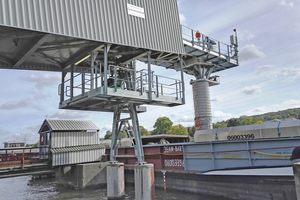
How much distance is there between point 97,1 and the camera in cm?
1259

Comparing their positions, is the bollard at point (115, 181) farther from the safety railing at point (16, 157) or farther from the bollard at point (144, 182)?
the safety railing at point (16, 157)

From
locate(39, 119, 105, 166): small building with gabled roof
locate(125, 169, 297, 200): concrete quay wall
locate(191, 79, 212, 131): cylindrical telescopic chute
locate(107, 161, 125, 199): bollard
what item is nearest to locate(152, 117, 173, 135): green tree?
locate(191, 79, 212, 131): cylindrical telescopic chute

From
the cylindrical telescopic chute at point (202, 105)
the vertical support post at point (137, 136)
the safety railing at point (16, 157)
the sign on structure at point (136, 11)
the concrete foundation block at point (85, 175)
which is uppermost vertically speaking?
the sign on structure at point (136, 11)

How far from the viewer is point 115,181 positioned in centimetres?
1473

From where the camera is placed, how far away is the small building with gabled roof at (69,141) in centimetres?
1811

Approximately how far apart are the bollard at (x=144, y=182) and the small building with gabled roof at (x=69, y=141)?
295 inches

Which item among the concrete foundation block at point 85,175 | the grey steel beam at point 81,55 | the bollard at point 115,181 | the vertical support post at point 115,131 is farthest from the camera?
the concrete foundation block at point 85,175

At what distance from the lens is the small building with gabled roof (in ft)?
59.4

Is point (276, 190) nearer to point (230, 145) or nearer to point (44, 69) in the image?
point (230, 145)

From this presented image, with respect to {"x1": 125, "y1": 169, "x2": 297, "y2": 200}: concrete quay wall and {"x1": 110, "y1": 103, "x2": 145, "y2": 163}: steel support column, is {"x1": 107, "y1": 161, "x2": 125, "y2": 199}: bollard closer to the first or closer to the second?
{"x1": 110, "y1": 103, "x2": 145, "y2": 163}: steel support column

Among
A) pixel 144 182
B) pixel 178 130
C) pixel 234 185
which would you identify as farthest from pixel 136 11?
pixel 178 130

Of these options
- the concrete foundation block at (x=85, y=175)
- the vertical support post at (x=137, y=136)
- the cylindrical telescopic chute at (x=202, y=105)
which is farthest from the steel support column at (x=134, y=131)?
the cylindrical telescopic chute at (x=202, y=105)

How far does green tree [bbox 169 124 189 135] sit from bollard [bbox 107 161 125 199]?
2306 inches

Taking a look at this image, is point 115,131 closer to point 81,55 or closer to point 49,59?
point 81,55
